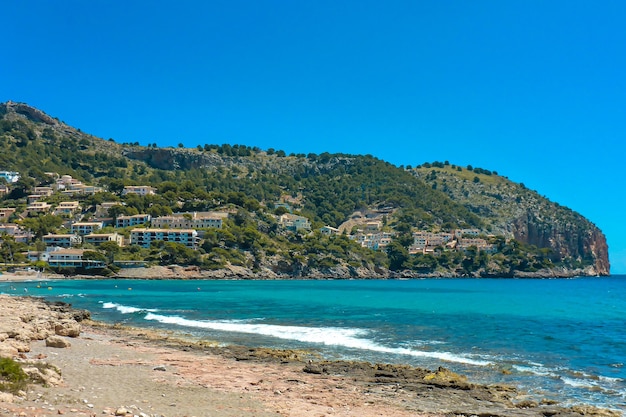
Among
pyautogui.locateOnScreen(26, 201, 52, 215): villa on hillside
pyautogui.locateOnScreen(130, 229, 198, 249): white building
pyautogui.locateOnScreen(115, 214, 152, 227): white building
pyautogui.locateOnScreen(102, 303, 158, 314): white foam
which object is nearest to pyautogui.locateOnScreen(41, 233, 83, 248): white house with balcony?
pyautogui.locateOnScreen(130, 229, 198, 249): white building

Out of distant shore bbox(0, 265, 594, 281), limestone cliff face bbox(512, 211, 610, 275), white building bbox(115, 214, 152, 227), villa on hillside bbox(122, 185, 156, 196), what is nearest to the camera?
distant shore bbox(0, 265, 594, 281)

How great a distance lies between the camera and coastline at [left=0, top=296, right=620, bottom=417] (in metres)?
11.6

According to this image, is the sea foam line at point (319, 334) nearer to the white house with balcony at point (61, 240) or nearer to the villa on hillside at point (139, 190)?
the white house with balcony at point (61, 240)

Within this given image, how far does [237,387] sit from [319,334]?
1328 cm

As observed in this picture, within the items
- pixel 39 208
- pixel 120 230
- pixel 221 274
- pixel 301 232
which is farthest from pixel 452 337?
pixel 39 208

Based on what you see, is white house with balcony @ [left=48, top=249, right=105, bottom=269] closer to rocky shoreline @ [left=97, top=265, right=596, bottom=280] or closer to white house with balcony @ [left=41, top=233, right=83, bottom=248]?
rocky shoreline @ [left=97, top=265, right=596, bottom=280]

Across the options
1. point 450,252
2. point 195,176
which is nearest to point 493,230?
point 450,252

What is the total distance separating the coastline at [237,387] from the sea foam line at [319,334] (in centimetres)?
348

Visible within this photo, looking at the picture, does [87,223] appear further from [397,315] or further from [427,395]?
[427,395]

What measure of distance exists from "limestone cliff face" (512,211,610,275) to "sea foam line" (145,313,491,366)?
174m

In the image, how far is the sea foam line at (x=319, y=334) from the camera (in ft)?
71.5

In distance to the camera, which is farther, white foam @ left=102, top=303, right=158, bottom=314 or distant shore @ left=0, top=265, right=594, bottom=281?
distant shore @ left=0, top=265, right=594, bottom=281

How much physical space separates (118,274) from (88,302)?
173 feet

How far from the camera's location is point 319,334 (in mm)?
27719
